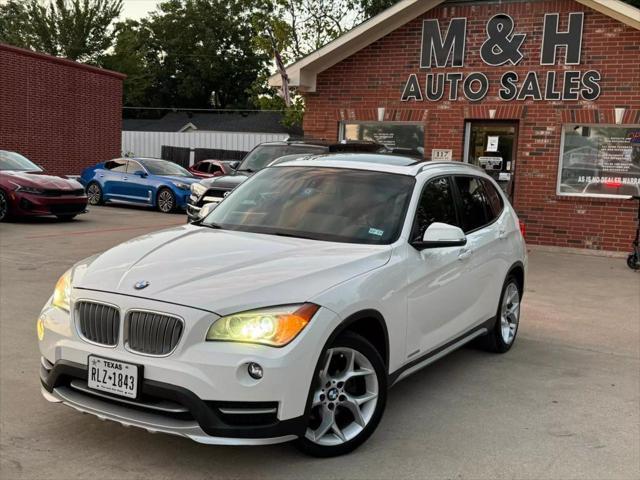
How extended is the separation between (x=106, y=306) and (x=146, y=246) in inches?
28.1

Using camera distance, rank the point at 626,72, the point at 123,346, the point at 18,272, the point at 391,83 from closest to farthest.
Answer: the point at 123,346, the point at 18,272, the point at 626,72, the point at 391,83

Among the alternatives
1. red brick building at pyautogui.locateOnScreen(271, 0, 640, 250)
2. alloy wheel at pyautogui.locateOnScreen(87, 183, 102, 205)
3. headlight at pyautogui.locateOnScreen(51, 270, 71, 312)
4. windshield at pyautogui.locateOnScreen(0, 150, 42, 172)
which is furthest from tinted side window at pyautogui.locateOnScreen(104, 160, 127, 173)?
headlight at pyautogui.locateOnScreen(51, 270, 71, 312)

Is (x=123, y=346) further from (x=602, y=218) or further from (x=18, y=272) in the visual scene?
(x=602, y=218)

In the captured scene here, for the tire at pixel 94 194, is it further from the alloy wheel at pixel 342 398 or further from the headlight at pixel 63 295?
the alloy wheel at pixel 342 398

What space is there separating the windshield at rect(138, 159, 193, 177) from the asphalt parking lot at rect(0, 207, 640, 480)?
11.3 metres

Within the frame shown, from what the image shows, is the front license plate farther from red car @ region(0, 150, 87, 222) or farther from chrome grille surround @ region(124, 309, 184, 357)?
red car @ region(0, 150, 87, 222)

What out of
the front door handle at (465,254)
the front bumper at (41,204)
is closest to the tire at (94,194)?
the front bumper at (41,204)

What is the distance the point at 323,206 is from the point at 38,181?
36.3 ft

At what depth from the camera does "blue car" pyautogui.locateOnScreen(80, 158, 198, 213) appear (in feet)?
57.9

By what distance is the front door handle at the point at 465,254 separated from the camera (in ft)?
15.6

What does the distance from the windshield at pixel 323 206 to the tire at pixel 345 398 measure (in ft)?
2.67

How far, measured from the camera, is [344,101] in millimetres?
14188

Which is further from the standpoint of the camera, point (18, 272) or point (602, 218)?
point (602, 218)

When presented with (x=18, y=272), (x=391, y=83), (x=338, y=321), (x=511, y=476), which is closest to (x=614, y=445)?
(x=511, y=476)
